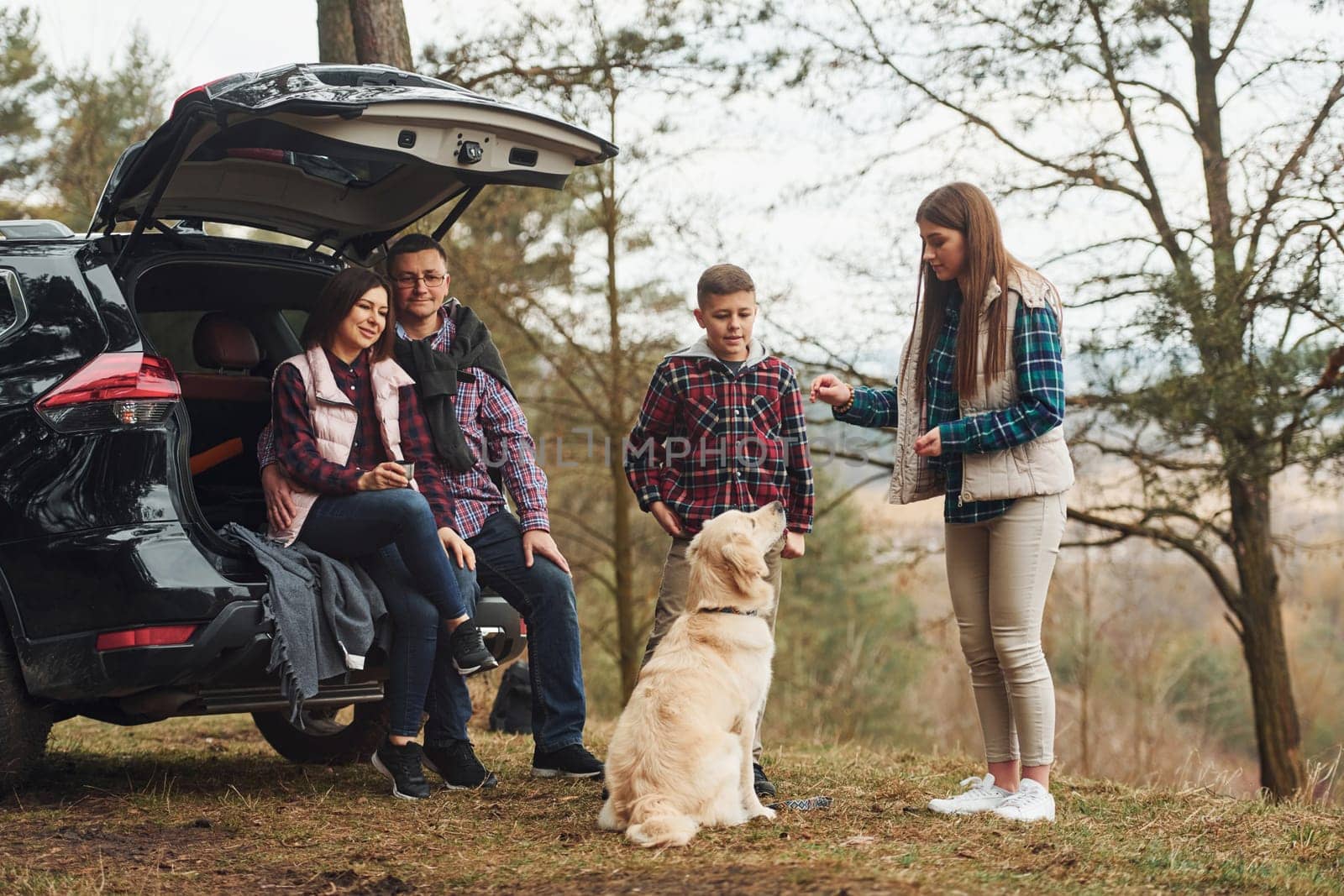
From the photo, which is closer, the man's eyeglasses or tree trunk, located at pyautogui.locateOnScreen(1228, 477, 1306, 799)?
the man's eyeglasses

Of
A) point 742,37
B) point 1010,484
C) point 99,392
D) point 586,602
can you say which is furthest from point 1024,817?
point 586,602

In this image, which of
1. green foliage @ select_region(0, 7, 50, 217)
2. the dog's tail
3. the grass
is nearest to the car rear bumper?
the grass

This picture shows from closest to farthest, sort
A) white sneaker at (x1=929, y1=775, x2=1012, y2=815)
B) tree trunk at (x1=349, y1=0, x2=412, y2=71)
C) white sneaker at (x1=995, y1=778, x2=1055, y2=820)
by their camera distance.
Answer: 1. white sneaker at (x1=995, y1=778, x2=1055, y2=820)
2. white sneaker at (x1=929, y1=775, x2=1012, y2=815)
3. tree trunk at (x1=349, y1=0, x2=412, y2=71)

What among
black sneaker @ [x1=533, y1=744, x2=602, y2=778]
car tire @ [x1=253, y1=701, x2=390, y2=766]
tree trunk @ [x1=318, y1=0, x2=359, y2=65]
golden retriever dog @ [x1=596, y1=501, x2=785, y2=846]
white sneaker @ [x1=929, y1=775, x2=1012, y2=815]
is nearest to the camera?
golden retriever dog @ [x1=596, y1=501, x2=785, y2=846]

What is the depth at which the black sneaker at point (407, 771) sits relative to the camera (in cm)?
462

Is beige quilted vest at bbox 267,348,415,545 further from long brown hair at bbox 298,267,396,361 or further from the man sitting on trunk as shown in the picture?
the man sitting on trunk

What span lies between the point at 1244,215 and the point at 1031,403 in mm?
6589

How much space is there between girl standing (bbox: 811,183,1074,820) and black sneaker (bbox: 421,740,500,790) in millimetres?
1846

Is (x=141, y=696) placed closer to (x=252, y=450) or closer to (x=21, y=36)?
(x=252, y=450)

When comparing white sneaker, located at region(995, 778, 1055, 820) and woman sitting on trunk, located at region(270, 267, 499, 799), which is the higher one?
woman sitting on trunk, located at region(270, 267, 499, 799)

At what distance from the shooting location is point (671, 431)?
4.87 meters

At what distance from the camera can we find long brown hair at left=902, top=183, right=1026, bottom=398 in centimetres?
423

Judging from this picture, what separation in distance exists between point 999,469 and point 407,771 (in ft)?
8.33

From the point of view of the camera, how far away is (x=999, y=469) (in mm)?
4168
